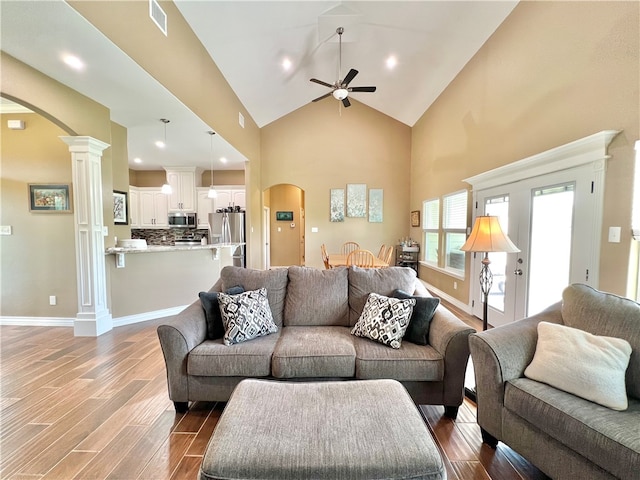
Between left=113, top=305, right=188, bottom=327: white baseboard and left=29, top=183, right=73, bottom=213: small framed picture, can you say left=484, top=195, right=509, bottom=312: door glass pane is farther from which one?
left=29, top=183, right=73, bottom=213: small framed picture

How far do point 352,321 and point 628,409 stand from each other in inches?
64.3

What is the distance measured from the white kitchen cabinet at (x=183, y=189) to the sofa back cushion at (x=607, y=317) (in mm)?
7315

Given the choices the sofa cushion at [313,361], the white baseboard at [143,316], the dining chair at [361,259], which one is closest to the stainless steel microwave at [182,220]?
the white baseboard at [143,316]

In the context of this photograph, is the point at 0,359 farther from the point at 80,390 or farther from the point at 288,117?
the point at 288,117

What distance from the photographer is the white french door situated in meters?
2.38

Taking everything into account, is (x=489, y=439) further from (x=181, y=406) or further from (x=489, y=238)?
(x=181, y=406)

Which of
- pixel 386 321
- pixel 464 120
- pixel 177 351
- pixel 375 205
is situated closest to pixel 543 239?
pixel 386 321

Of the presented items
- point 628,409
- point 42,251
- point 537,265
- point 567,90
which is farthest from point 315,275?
point 42,251

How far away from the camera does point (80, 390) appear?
2.24 metres

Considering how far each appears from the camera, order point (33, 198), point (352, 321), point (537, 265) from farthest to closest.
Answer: point (33, 198) < point (537, 265) < point (352, 321)

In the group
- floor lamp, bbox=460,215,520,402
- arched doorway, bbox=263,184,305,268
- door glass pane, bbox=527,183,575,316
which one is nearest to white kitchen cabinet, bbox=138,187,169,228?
arched doorway, bbox=263,184,305,268

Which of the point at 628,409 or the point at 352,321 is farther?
the point at 352,321

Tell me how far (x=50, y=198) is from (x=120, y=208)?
38.6 inches

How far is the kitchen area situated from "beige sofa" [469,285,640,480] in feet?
13.3
